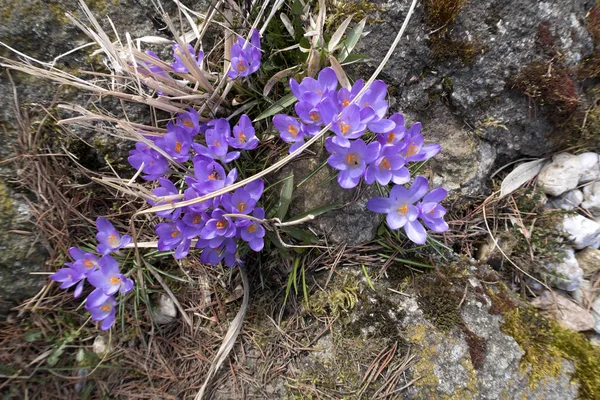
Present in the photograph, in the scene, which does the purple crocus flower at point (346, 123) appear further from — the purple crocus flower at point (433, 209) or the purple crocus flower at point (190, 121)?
the purple crocus flower at point (190, 121)

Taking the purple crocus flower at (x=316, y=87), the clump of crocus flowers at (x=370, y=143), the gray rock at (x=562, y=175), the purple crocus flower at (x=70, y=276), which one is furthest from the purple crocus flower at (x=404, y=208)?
the purple crocus flower at (x=70, y=276)

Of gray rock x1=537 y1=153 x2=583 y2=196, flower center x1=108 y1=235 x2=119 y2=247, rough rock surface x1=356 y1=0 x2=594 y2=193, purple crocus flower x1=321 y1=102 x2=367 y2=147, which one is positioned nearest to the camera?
purple crocus flower x1=321 y1=102 x2=367 y2=147

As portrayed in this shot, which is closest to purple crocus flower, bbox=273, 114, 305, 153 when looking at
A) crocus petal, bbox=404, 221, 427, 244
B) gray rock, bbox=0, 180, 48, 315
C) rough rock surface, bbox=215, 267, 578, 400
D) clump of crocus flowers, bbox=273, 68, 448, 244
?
clump of crocus flowers, bbox=273, 68, 448, 244

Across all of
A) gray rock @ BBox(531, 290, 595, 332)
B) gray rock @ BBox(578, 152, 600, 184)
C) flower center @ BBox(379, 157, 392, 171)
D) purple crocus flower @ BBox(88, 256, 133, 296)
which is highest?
gray rock @ BBox(578, 152, 600, 184)

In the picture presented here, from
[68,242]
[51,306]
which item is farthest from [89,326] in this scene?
[68,242]

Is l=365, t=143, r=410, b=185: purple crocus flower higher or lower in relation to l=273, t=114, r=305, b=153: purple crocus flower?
higher

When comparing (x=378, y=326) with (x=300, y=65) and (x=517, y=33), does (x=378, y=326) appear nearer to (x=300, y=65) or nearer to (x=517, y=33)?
(x=300, y=65)

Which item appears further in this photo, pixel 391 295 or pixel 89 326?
pixel 89 326

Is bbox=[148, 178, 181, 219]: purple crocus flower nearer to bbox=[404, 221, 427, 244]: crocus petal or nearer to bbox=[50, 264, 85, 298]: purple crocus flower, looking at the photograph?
bbox=[50, 264, 85, 298]: purple crocus flower
